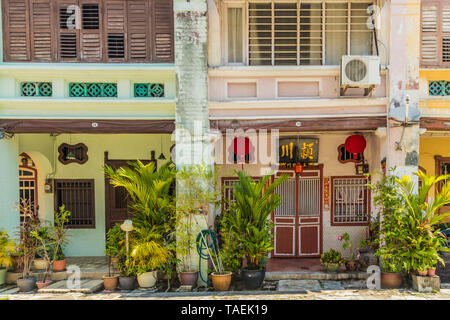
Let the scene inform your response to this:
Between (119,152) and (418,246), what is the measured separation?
7688 mm

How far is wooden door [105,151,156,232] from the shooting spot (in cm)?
989

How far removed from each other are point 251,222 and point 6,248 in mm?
5362

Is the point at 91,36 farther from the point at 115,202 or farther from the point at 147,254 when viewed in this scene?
the point at 147,254

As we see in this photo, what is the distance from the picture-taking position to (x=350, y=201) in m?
9.52

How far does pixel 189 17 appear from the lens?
24.4ft

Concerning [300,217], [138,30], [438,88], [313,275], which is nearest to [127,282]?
[313,275]

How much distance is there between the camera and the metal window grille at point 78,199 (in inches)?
389

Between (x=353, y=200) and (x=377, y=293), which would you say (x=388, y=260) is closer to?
(x=377, y=293)

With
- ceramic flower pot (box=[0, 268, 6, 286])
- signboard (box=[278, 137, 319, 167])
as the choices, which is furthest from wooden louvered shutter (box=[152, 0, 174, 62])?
ceramic flower pot (box=[0, 268, 6, 286])

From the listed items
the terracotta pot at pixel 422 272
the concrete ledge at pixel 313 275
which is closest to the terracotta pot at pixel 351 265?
the concrete ledge at pixel 313 275

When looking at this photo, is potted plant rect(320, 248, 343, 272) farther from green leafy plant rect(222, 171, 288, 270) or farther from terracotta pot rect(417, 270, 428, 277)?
green leafy plant rect(222, 171, 288, 270)

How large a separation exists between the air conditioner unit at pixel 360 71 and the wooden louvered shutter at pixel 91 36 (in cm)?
532

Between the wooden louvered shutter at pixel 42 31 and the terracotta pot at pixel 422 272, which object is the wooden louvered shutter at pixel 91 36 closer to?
the wooden louvered shutter at pixel 42 31

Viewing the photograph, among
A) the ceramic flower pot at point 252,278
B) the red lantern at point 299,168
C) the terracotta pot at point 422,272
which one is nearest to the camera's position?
the terracotta pot at point 422,272
